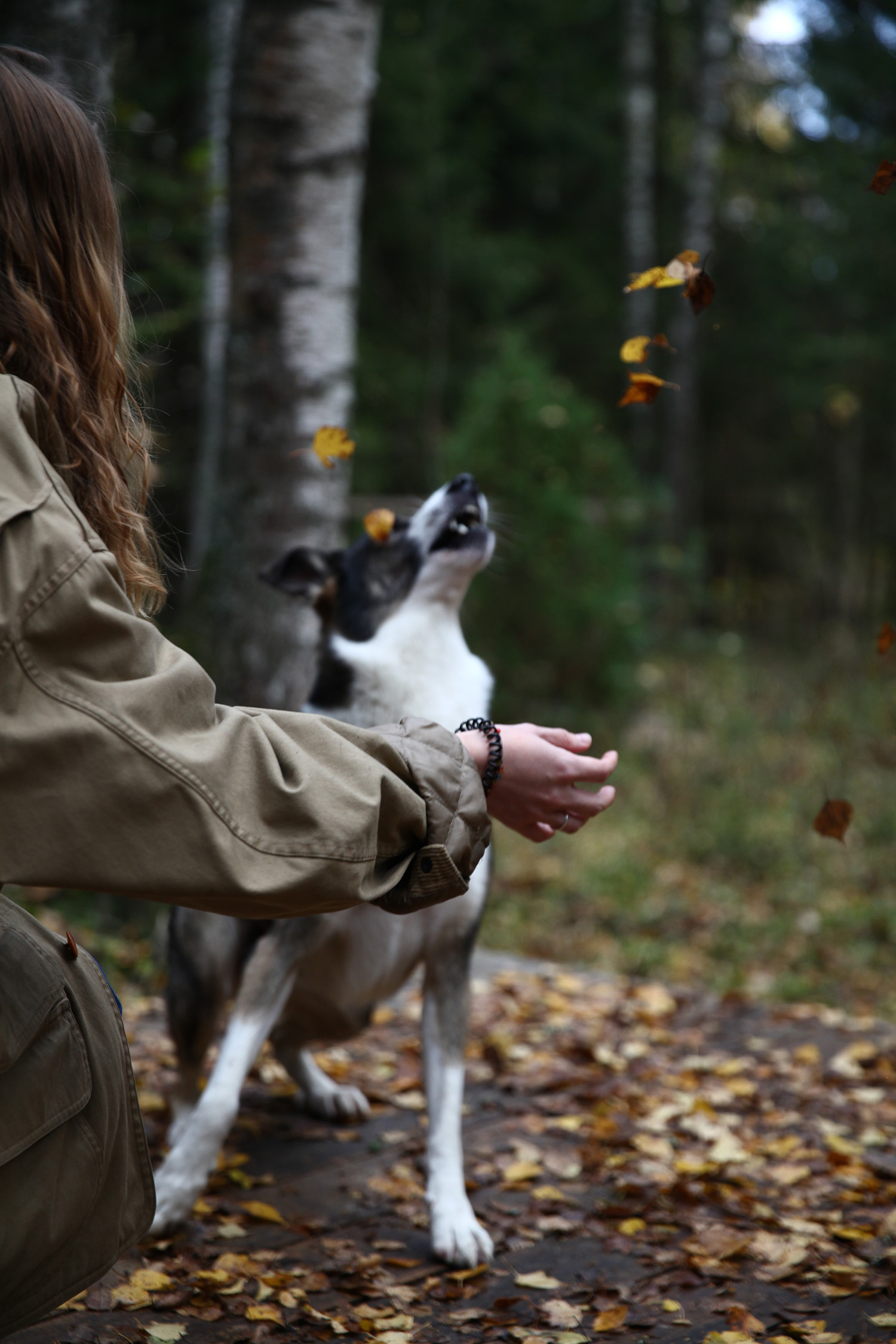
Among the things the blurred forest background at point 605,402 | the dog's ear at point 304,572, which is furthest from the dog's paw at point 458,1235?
the dog's ear at point 304,572

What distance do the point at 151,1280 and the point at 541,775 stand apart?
4.85 ft

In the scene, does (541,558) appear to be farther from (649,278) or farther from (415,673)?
(649,278)

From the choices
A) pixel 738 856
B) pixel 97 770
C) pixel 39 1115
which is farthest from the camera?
pixel 738 856

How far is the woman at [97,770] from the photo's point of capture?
134cm

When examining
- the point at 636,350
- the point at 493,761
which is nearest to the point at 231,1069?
the point at 493,761

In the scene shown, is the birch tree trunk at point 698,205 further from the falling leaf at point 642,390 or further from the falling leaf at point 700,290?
the falling leaf at point 700,290

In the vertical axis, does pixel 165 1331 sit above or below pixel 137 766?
below

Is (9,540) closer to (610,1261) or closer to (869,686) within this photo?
(610,1261)

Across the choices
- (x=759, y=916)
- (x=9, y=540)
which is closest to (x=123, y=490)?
(x=9, y=540)

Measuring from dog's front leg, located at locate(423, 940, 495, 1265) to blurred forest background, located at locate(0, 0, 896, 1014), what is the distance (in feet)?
4.27

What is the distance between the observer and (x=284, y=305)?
4.52 metres

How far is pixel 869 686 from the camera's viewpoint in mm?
8906

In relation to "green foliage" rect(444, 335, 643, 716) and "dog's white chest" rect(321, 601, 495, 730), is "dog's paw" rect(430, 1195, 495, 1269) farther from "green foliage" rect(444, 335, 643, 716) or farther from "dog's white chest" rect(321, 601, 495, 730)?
"green foliage" rect(444, 335, 643, 716)

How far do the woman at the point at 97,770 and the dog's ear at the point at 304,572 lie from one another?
1.47 metres
